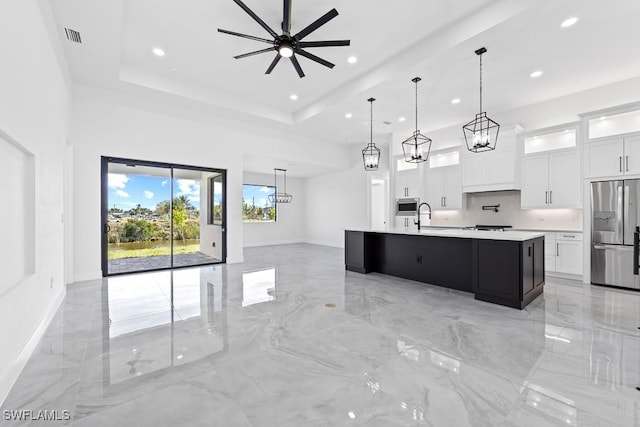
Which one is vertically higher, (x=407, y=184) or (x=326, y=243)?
(x=407, y=184)

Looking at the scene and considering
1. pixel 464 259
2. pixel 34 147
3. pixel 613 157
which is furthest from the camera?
pixel 613 157

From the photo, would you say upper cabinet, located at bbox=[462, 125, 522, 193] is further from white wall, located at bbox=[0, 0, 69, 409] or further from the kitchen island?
white wall, located at bbox=[0, 0, 69, 409]

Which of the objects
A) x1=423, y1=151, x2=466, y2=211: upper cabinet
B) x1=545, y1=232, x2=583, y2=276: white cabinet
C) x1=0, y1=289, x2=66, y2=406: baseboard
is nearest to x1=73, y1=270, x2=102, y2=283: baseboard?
x1=0, y1=289, x2=66, y2=406: baseboard

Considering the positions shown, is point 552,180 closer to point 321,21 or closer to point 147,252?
point 321,21

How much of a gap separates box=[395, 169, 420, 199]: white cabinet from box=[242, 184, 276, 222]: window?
15.8ft

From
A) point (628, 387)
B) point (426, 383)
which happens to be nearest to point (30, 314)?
point (426, 383)

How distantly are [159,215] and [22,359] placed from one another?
412 centimetres

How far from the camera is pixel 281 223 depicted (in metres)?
10.9

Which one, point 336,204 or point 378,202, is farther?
point 336,204

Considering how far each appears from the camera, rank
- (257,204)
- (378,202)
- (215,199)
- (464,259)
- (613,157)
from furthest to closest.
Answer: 1. (257,204)
2. (378,202)
3. (215,199)
4. (613,157)
5. (464,259)

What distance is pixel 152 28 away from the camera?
379cm

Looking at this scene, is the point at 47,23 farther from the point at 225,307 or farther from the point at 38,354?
the point at 225,307

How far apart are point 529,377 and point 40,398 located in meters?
3.26

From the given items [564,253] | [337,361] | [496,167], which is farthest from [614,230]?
[337,361]
